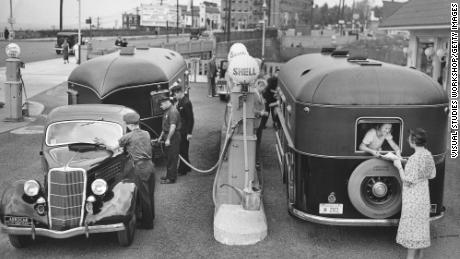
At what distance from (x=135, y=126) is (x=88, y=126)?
2.59 feet

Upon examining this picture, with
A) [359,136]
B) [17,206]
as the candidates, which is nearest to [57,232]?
[17,206]

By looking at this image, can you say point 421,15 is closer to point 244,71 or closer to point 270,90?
point 270,90

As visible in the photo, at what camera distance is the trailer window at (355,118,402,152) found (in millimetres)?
7879

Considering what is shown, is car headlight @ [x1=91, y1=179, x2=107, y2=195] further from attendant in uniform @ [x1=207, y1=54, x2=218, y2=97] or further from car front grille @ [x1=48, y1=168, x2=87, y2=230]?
attendant in uniform @ [x1=207, y1=54, x2=218, y2=97]

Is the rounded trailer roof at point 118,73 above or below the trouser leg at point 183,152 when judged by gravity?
above

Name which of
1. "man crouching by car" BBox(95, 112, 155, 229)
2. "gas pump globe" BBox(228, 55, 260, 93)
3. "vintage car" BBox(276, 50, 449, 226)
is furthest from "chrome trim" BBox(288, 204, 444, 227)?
"man crouching by car" BBox(95, 112, 155, 229)

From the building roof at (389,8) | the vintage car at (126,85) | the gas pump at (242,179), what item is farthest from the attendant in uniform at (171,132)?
the building roof at (389,8)

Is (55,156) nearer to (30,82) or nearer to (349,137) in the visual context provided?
(349,137)

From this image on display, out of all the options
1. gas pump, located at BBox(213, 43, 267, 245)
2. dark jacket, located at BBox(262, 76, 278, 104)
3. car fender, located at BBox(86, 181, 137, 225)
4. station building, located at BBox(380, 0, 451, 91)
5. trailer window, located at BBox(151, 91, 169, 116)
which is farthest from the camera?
station building, located at BBox(380, 0, 451, 91)

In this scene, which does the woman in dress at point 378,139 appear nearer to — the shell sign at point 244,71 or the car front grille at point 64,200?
the shell sign at point 244,71

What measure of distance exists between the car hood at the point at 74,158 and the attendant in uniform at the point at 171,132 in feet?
7.35

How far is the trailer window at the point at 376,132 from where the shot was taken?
788cm

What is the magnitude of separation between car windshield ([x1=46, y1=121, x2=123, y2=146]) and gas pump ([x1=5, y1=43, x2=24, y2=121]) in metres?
9.34

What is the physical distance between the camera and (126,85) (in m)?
11.8
